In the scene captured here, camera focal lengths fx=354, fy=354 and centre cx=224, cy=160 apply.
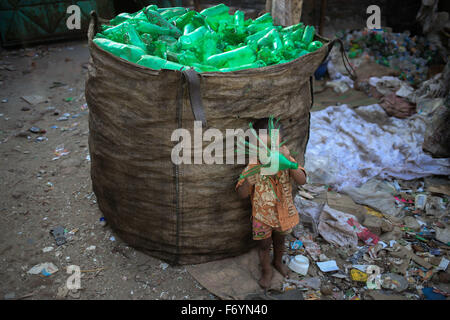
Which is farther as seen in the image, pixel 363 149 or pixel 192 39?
pixel 363 149

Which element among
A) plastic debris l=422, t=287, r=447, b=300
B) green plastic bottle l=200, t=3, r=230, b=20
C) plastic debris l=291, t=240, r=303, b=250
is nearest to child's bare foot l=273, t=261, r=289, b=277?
plastic debris l=291, t=240, r=303, b=250

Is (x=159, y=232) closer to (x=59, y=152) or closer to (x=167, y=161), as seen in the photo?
(x=167, y=161)

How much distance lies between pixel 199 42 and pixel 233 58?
30 centimetres

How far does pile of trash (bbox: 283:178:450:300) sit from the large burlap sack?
50 cm

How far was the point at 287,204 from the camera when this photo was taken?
6.95 feet

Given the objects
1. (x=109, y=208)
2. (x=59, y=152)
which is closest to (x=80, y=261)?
(x=109, y=208)

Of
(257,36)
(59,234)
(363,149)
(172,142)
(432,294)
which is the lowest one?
(432,294)

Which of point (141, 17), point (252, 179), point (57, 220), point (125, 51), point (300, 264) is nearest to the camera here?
point (252, 179)

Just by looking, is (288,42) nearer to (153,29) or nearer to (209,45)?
(209,45)

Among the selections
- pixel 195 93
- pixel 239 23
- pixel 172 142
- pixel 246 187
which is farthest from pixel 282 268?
pixel 239 23

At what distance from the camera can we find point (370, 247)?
2566 millimetres

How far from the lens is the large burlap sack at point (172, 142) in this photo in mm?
1961

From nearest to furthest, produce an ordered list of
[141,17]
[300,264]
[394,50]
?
1. [300,264]
2. [141,17]
3. [394,50]

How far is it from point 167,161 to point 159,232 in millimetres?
510
